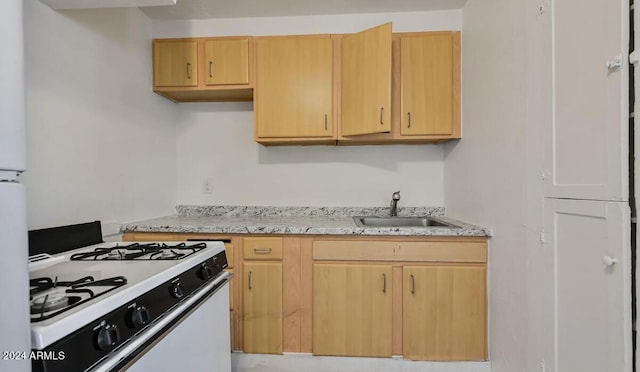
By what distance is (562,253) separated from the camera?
3.65 feet

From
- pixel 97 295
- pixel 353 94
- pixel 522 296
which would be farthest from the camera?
pixel 353 94

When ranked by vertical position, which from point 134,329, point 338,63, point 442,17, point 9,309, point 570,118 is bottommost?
point 134,329

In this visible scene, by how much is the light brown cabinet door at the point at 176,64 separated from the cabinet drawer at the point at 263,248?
1183 mm

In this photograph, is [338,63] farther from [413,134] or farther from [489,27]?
[489,27]

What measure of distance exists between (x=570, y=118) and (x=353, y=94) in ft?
3.90

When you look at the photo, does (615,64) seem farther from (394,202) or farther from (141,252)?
(141,252)

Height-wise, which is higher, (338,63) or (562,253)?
(338,63)

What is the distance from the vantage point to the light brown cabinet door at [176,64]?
2131 mm

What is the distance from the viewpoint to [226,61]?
2.11 metres

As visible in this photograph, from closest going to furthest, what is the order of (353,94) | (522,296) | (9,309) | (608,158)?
1. (9,309)
2. (608,158)
3. (522,296)
4. (353,94)

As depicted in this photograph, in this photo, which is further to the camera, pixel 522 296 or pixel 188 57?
pixel 188 57

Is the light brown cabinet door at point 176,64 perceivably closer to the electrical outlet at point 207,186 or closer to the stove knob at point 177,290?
the electrical outlet at point 207,186

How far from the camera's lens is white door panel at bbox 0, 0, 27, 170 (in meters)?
0.44

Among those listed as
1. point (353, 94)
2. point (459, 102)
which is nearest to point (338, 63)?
point (353, 94)
